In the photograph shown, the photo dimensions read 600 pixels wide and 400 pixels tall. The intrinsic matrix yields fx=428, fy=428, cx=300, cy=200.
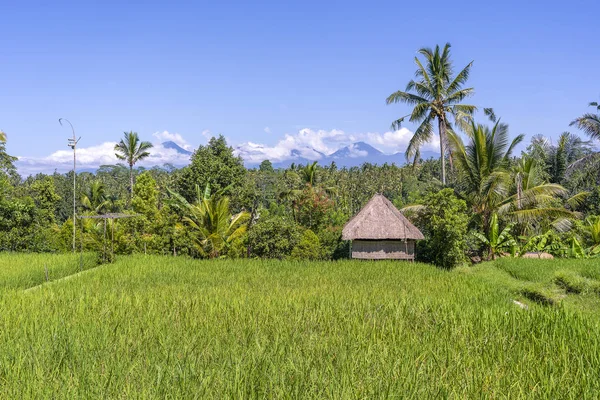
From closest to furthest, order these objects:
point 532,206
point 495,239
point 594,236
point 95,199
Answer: point 495,239 < point 594,236 < point 532,206 < point 95,199

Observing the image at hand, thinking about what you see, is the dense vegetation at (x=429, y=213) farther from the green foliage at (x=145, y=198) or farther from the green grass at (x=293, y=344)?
the green grass at (x=293, y=344)

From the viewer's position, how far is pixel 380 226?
13766 mm

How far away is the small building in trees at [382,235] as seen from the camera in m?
13.5

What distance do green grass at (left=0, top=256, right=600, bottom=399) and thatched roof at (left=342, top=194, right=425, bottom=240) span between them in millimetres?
5823

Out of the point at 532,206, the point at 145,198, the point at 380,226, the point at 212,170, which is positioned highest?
the point at 212,170

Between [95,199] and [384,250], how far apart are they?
827 inches

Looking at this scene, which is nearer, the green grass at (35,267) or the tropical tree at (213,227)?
the green grass at (35,267)

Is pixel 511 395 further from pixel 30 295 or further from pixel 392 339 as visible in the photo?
pixel 30 295

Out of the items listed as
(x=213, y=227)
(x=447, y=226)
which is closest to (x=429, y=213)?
(x=447, y=226)

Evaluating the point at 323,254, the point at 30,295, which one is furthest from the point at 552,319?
the point at 323,254

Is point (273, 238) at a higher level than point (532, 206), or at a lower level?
lower

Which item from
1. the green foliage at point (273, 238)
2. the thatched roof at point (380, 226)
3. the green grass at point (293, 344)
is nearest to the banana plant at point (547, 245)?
the thatched roof at point (380, 226)

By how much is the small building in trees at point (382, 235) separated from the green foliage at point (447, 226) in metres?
0.70

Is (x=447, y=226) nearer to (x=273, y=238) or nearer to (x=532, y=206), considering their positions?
(x=532, y=206)
